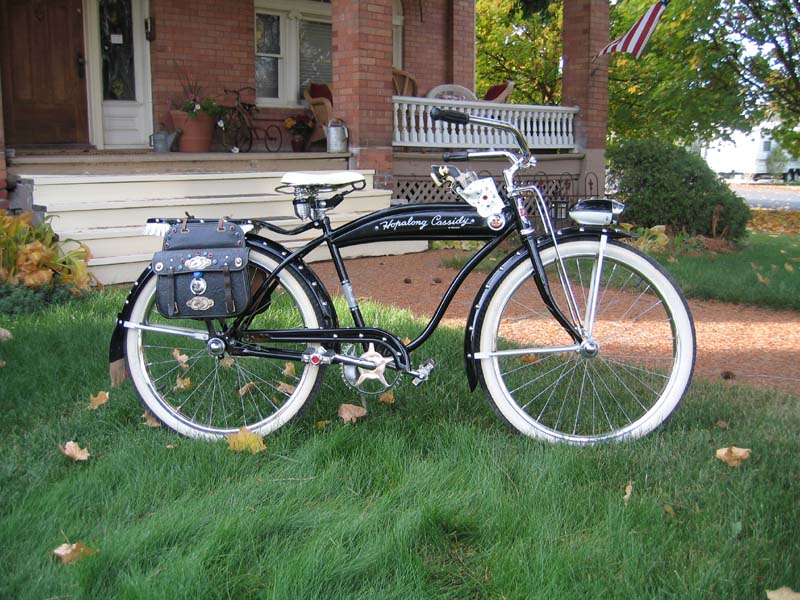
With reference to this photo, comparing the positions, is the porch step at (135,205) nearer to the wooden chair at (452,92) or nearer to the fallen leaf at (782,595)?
the wooden chair at (452,92)

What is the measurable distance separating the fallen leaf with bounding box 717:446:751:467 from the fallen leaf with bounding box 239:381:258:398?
195cm

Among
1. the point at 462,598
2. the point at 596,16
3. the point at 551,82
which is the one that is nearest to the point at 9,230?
the point at 462,598

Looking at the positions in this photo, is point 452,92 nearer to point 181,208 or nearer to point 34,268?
point 181,208

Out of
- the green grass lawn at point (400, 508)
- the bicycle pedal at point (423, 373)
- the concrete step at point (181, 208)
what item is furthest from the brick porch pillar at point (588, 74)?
the bicycle pedal at point (423, 373)

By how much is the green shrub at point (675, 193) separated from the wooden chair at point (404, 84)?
3321 millimetres

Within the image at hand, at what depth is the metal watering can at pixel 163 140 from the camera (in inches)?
421

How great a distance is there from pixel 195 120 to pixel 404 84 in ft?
11.6

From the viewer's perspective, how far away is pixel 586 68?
12.5 m

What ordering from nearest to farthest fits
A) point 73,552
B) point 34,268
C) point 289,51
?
point 73,552 → point 34,268 → point 289,51

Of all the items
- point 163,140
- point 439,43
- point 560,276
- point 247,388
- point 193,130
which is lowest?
point 247,388

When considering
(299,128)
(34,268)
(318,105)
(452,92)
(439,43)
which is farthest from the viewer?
(439,43)

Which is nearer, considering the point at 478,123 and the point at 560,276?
the point at 478,123

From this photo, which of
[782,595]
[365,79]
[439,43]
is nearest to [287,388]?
[782,595]

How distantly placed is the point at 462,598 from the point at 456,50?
1295 cm
